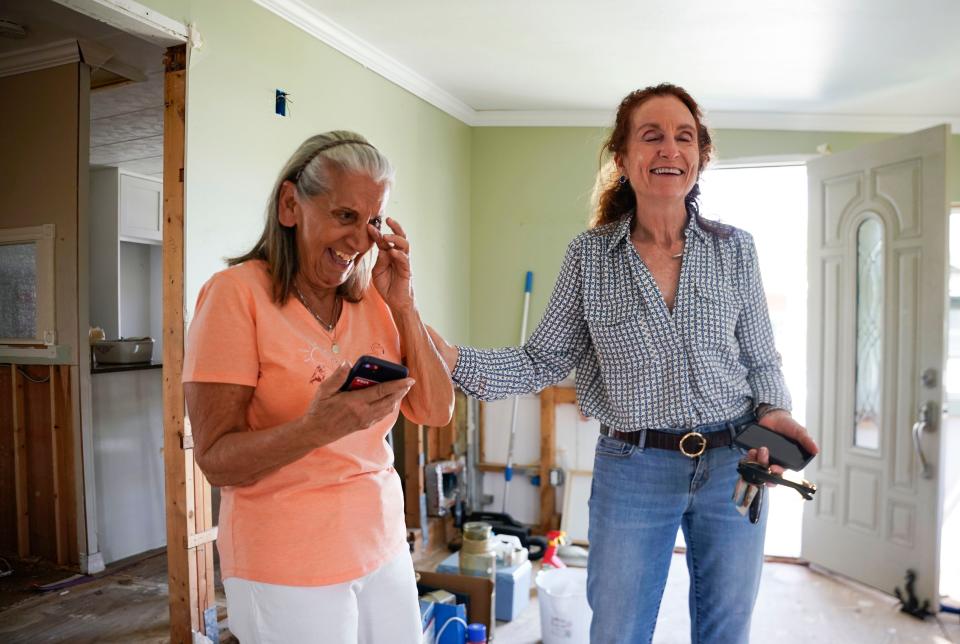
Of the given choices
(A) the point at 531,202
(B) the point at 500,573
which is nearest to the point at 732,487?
(B) the point at 500,573

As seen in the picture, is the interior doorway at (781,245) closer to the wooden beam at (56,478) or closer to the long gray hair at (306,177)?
the long gray hair at (306,177)

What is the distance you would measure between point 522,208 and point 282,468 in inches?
145

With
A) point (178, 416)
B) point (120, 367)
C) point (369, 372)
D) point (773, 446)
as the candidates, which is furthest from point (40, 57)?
point (773, 446)

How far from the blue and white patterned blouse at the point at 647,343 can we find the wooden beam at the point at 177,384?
137 cm

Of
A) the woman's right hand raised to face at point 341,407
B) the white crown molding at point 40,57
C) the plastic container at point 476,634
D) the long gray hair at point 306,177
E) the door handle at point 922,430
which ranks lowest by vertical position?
the plastic container at point 476,634

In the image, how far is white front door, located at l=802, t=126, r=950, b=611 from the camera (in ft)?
10.5

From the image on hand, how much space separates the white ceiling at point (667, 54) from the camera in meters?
2.83

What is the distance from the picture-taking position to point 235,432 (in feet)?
3.29

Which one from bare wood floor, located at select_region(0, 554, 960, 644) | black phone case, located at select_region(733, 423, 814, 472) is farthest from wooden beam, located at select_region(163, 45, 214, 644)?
black phone case, located at select_region(733, 423, 814, 472)

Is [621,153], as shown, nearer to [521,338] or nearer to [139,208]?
[521,338]

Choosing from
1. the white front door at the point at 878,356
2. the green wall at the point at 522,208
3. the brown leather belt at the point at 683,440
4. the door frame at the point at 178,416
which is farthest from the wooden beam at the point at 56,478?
the white front door at the point at 878,356

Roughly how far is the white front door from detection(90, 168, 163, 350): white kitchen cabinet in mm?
4878

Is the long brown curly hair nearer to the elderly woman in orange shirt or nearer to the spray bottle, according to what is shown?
the elderly woman in orange shirt

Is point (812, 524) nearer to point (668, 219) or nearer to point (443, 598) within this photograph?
point (443, 598)
